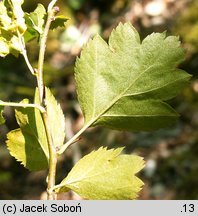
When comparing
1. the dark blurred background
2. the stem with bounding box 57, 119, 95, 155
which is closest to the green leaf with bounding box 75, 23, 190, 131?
the stem with bounding box 57, 119, 95, 155

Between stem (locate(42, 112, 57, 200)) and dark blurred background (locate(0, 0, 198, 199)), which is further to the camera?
dark blurred background (locate(0, 0, 198, 199))

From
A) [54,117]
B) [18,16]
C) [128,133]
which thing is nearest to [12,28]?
[18,16]

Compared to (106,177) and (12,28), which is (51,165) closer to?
(106,177)

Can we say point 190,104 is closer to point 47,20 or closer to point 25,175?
point 25,175

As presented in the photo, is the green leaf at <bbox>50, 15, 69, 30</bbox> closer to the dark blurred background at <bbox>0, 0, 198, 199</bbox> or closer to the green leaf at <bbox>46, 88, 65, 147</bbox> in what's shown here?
the green leaf at <bbox>46, 88, 65, 147</bbox>

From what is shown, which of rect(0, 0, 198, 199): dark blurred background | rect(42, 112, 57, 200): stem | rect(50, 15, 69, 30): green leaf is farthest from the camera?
rect(0, 0, 198, 199): dark blurred background

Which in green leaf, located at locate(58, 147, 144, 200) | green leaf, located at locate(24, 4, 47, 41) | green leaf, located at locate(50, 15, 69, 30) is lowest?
green leaf, located at locate(58, 147, 144, 200)

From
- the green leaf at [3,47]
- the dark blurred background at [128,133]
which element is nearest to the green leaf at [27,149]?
the green leaf at [3,47]

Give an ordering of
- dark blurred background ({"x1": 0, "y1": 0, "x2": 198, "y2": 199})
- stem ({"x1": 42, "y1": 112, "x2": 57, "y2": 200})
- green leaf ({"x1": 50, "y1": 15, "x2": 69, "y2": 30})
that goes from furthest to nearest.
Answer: dark blurred background ({"x1": 0, "y1": 0, "x2": 198, "y2": 199}), green leaf ({"x1": 50, "y1": 15, "x2": 69, "y2": 30}), stem ({"x1": 42, "y1": 112, "x2": 57, "y2": 200})
